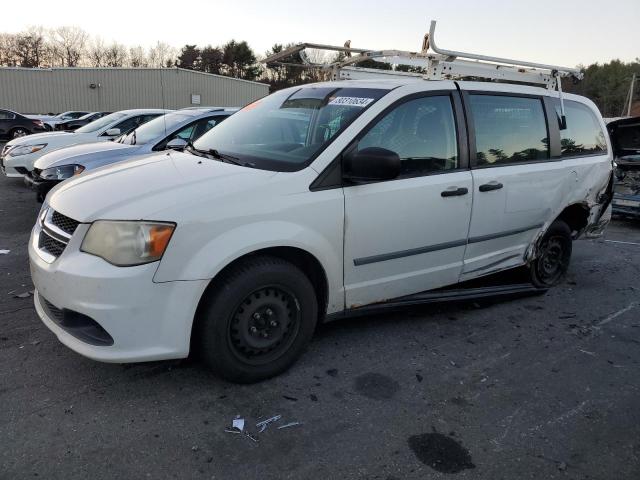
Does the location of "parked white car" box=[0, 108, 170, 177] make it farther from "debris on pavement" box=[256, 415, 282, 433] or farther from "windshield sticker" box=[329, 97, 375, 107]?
"debris on pavement" box=[256, 415, 282, 433]

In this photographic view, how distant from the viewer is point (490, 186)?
388 centimetres

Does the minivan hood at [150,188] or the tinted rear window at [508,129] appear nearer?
the minivan hood at [150,188]

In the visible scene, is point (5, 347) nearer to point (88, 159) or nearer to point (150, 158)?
point (150, 158)

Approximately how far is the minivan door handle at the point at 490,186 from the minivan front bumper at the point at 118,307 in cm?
225

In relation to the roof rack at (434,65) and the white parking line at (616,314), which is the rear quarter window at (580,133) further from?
the white parking line at (616,314)

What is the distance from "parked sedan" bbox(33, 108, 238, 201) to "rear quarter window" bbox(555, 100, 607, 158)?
422 cm

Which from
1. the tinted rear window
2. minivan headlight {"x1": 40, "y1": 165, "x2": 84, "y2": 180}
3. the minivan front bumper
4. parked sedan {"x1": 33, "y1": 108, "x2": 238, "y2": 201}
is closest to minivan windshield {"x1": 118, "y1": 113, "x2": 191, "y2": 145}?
parked sedan {"x1": 33, "y1": 108, "x2": 238, "y2": 201}

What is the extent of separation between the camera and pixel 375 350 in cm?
359

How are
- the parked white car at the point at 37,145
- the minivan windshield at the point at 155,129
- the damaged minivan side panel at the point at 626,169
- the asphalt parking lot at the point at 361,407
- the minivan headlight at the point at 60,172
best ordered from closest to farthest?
the asphalt parking lot at the point at 361,407
the minivan headlight at the point at 60,172
the minivan windshield at the point at 155,129
the damaged minivan side panel at the point at 626,169
the parked white car at the point at 37,145

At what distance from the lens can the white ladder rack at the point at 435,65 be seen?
416 cm

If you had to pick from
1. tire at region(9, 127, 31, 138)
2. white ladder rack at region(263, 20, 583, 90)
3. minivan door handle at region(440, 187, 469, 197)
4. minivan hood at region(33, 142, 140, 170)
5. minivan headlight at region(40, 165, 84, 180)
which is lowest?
minivan headlight at region(40, 165, 84, 180)

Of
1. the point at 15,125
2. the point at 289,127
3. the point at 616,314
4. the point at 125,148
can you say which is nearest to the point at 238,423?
the point at 289,127

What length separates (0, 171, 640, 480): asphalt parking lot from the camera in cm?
239

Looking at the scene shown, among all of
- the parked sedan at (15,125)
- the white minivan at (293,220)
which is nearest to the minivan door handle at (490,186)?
the white minivan at (293,220)
